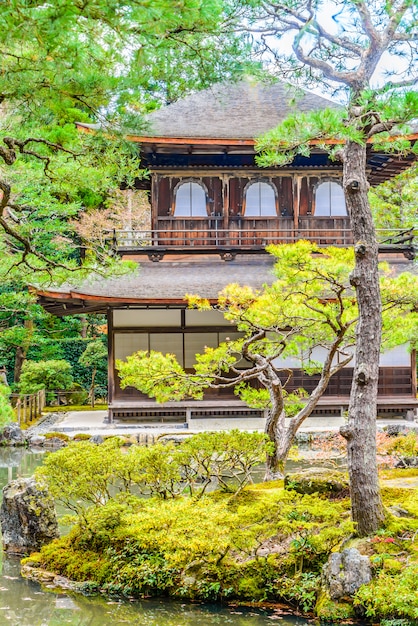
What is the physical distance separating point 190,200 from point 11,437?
7006 millimetres

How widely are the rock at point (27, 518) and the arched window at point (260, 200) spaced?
1104 centimetres

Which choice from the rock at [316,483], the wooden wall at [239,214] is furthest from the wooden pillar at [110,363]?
the rock at [316,483]

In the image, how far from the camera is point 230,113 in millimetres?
18078

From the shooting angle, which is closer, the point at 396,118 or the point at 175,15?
the point at 175,15

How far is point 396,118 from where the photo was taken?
211 inches

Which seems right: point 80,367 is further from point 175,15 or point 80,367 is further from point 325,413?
point 175,15

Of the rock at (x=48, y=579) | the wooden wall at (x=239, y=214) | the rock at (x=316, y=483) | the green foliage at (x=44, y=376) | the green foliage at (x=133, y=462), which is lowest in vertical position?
the rock at (x=48, y=579)

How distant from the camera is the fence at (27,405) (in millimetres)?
16672

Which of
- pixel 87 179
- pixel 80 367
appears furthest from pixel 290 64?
pixel 80 367

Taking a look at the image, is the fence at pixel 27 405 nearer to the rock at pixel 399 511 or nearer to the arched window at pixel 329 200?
the arched window at pixel 329 200

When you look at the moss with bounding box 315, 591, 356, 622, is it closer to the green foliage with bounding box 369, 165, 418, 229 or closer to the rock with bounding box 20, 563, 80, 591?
the rock with bounding box 20, 563, 80, 591

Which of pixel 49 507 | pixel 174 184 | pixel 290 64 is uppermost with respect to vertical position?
pixel 174 184

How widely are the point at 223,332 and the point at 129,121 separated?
11.3 m

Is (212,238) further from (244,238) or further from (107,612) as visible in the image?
(107,612)
